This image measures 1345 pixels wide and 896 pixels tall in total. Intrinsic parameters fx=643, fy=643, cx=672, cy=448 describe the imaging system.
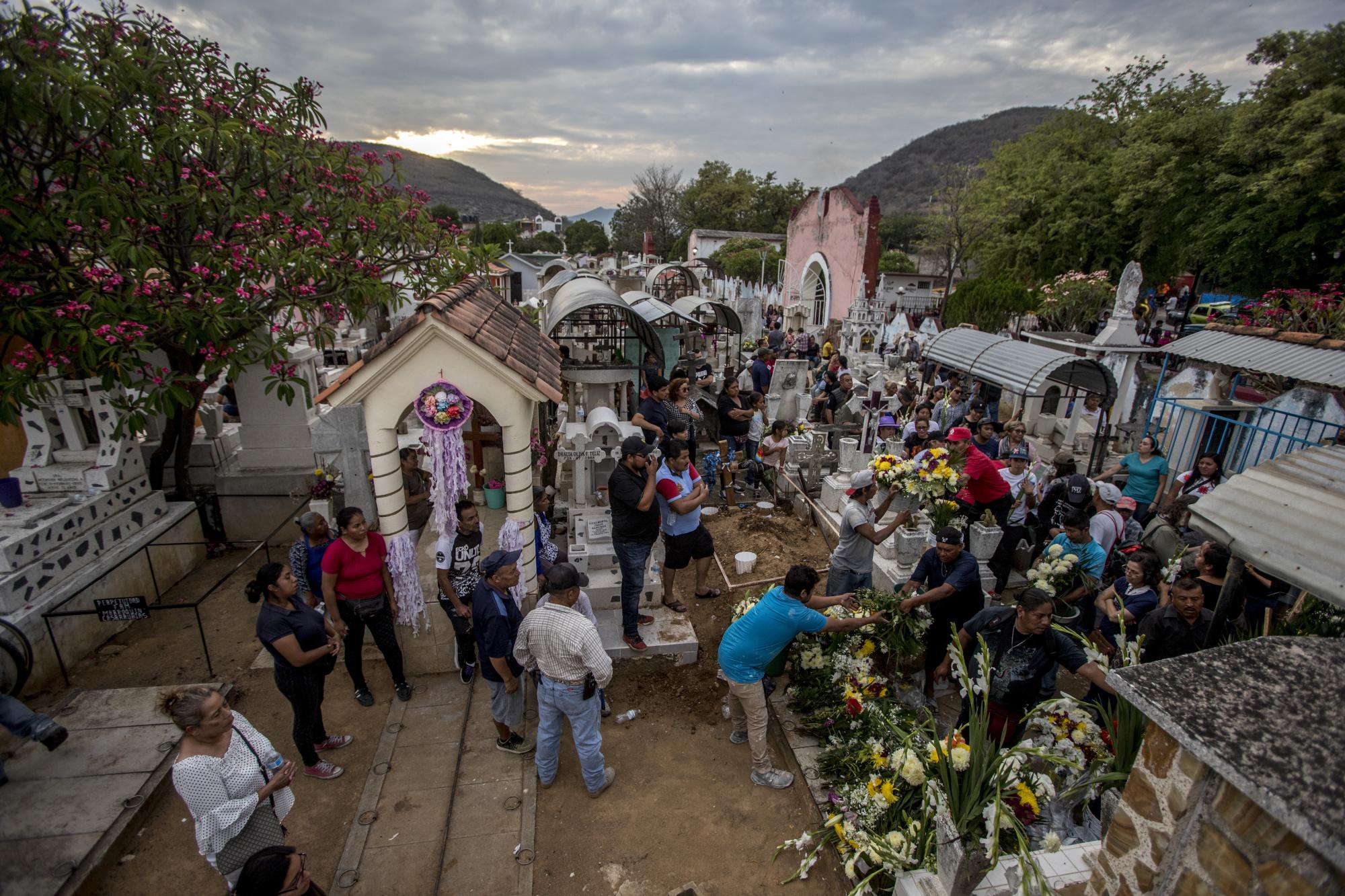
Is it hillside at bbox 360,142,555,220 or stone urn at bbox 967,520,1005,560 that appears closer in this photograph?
stone urn at bbox 967,520,1005,560

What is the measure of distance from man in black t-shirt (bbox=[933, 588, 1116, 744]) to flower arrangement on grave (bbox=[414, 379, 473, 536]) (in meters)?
4.02

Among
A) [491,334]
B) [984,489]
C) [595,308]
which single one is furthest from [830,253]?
[491,334]

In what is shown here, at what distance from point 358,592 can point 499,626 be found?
1.39m

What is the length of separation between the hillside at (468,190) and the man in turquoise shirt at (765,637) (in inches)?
4707

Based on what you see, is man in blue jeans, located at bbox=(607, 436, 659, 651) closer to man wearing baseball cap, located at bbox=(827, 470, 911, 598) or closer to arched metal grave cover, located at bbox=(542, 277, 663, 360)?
man wearing baseball cap, located at bbox=(827, 470, 911, 598)

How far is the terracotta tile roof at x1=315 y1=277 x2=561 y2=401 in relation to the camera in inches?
199

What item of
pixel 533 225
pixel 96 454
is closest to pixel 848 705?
pixel 96 454

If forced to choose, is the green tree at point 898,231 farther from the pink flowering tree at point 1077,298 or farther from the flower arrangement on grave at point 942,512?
the flower arrangement on grave at point 942,512

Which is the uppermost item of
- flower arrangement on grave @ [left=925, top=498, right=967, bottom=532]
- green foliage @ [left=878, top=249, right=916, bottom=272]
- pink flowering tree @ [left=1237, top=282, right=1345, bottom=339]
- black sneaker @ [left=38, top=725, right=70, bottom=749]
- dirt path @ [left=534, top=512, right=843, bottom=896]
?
green foliage @ [left=878, top=249, right=916, bottom=272]

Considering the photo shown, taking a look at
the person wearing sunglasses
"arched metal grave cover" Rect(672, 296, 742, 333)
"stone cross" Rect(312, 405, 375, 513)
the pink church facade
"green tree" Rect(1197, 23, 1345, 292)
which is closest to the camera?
the person wearing sunglasses

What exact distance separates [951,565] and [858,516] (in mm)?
817

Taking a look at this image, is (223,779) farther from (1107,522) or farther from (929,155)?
(929,155)

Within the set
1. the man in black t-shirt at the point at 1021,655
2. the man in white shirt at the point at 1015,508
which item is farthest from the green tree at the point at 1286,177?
the man in black t-shirt at the point at 1021,655

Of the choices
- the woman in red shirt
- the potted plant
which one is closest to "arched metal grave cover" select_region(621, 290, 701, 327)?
the potted plant
